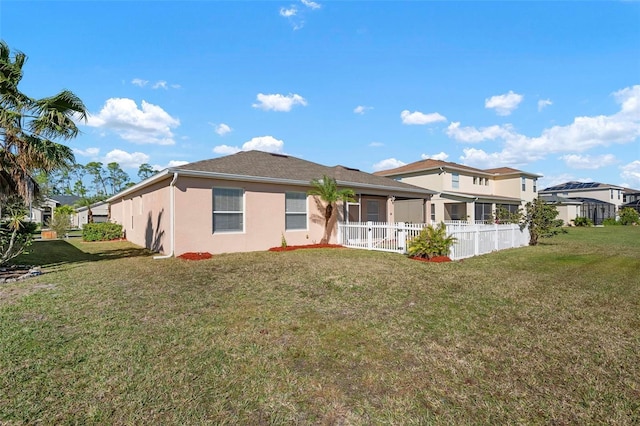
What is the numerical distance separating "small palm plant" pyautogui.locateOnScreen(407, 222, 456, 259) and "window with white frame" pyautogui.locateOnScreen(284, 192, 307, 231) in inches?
197

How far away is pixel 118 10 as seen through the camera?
10836 millimetres

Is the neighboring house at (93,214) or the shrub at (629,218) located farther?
the neighboring house at (93,214)

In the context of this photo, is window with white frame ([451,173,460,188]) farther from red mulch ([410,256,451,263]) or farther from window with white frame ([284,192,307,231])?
red mulch ([410,256,451,263])

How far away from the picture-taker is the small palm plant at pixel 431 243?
34.9 ft

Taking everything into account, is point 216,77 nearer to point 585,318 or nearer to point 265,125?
point 265,125

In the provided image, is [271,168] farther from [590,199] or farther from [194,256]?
[590,199]

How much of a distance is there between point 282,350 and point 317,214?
35.4 feet

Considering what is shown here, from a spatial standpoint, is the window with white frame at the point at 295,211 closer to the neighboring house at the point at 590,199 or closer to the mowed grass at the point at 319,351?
the mowed grass at the point at 319,351

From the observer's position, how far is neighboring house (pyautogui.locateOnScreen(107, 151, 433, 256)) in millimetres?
11094

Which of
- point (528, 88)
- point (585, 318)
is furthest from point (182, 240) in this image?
point (528, 88)

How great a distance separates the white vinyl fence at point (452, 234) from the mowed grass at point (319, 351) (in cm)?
413

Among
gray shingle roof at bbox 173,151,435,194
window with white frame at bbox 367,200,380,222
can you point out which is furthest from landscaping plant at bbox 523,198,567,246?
window with white frame at bbox 367,200,380,222

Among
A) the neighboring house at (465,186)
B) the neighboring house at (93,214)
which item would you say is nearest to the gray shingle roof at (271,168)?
the neighboring house at (465,186)

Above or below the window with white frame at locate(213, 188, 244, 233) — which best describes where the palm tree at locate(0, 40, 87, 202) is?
above
